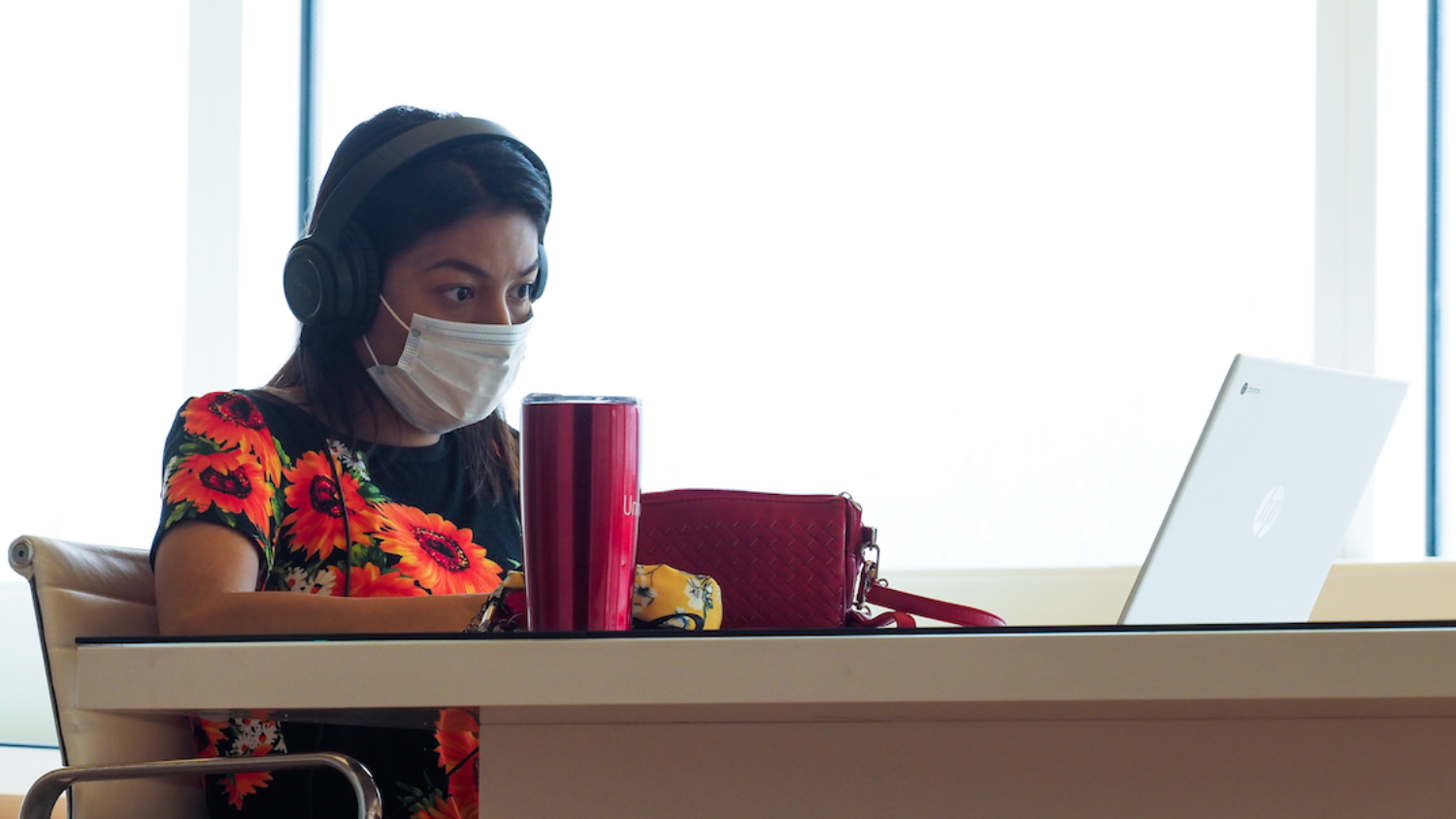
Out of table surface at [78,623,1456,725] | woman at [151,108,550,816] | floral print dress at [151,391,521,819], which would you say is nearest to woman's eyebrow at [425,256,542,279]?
woman at [151,108,550,816]

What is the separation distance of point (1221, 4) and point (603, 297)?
4.36ft

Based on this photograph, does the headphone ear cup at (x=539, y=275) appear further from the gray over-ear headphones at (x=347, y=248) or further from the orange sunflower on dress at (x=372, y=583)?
the orange sunflower on dress at (x=372, y=583)

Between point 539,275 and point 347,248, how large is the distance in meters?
0.22

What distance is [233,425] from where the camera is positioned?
110 cm

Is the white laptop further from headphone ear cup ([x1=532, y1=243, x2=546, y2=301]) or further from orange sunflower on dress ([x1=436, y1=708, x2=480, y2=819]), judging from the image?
headphone ear cup ([x1=532, y1=243, x2=546, y2=301])

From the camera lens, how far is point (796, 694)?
1.31 feet

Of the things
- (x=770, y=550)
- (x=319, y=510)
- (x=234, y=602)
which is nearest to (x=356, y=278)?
(x=319, y=510)

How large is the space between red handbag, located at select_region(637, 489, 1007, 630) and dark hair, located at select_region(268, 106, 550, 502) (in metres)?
0.59

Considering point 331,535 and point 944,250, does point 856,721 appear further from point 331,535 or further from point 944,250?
point 944,250

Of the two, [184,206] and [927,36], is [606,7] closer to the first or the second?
[927,36]

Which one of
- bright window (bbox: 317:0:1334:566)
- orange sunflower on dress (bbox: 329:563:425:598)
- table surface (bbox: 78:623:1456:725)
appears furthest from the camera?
bright window (bbox: 317:0:1334:566)

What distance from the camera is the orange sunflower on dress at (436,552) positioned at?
117 cm

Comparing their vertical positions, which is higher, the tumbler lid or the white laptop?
the tumbler lid

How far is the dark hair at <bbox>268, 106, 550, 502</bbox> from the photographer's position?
4.00 feet
